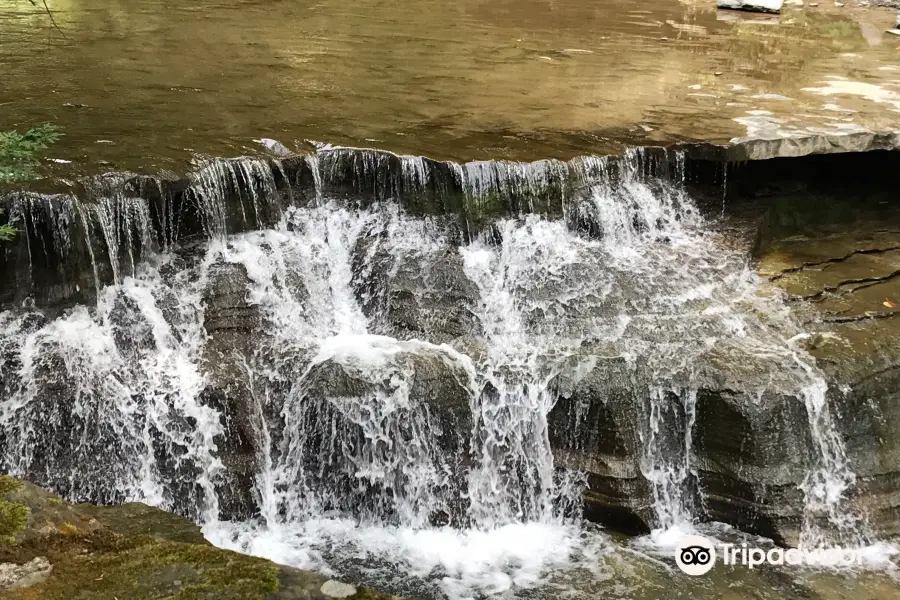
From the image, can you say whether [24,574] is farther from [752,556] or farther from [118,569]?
[752,556]

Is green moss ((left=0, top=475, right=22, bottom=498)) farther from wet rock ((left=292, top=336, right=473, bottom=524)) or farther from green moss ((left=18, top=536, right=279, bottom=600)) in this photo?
wet rock ((left=292, top=336, right=473, bottom=524))

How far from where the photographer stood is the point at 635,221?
8.21m

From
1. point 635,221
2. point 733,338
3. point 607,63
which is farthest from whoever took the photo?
point 607,63

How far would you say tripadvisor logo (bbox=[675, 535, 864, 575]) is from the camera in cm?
585

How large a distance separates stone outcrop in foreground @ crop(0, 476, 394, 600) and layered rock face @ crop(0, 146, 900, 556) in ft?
9.60

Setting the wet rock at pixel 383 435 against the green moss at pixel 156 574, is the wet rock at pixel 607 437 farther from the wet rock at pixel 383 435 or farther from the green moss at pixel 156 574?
the green moss at pixel 156 574

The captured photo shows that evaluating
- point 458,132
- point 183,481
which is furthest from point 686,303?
point 183,481

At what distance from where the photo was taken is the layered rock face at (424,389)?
239 inches

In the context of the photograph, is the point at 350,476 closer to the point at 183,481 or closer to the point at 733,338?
the point at 183,481

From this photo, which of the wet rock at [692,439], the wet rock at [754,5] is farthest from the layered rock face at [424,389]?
the wet rock at [754,5]

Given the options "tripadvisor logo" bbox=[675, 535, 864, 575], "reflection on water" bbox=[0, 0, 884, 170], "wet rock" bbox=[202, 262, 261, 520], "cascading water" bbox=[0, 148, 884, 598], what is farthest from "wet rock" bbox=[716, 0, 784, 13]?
"wet rock" bbox=[202, 262, 261, 520]

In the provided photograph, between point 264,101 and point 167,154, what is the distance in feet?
6.89

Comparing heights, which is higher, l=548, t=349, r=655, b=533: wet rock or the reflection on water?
the reflection on water

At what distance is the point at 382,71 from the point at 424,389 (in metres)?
6.13
